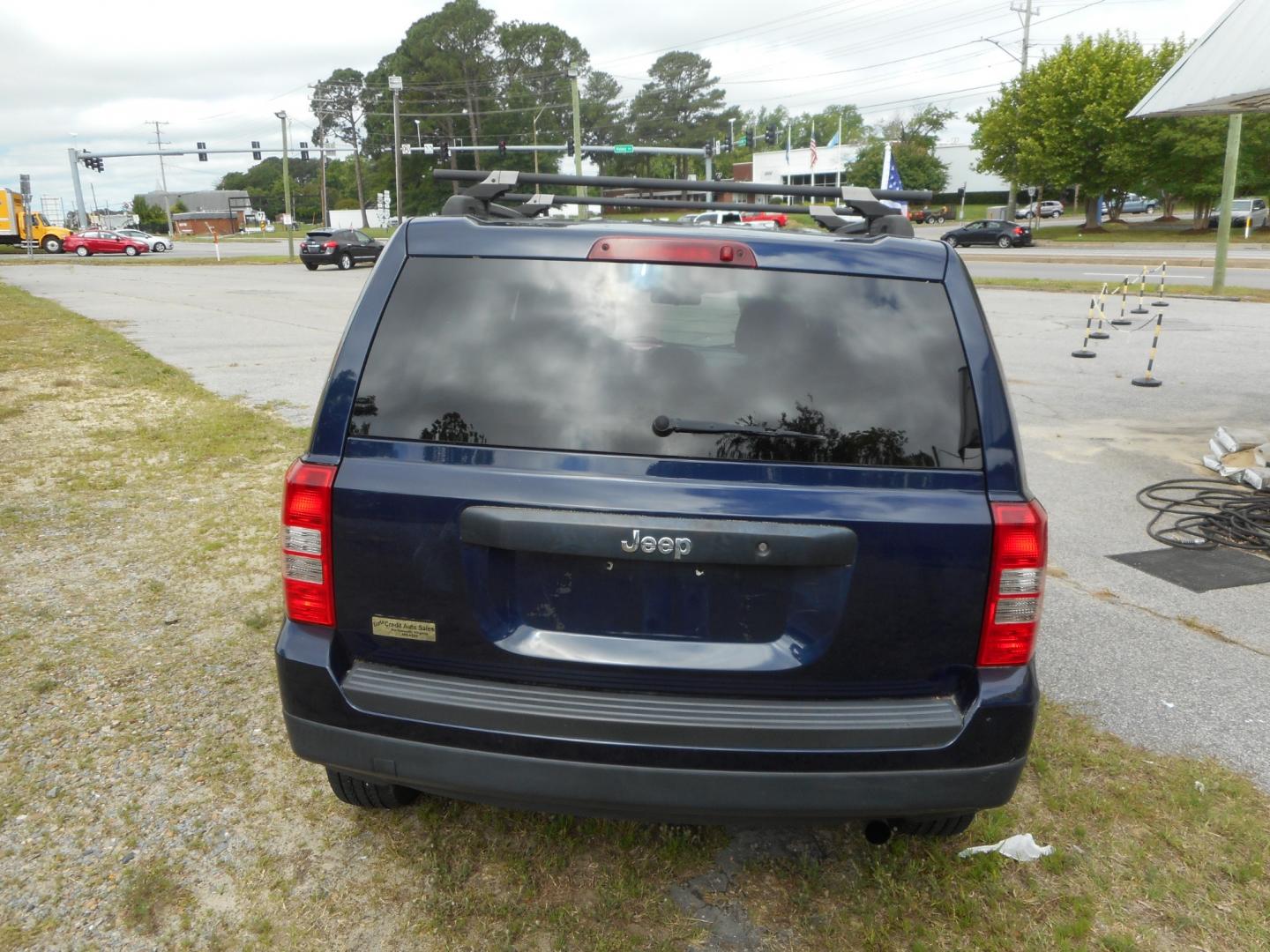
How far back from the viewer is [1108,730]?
12.7ft

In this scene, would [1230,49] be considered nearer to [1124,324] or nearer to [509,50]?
[1124,324]

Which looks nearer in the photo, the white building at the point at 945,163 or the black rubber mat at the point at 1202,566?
the black rubber mat at the point at 1202,566

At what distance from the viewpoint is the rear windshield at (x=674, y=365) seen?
240 cm

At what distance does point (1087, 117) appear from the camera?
166ft

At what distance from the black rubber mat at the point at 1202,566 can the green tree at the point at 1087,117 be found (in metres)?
51.3

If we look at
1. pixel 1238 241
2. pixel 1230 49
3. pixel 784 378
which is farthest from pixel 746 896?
pixel 1238 241

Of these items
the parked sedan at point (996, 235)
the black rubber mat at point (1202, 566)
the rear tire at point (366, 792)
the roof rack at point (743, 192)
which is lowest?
the black rubber mat at point (1202, 566)

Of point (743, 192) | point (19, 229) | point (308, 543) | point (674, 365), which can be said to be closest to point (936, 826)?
point (674, 365)

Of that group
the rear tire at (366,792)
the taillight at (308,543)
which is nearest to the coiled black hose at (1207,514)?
the rear tire at (366,792)

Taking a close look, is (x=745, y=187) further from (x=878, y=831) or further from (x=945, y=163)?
(x=945, y=163)

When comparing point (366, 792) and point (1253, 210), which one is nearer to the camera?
point (366, 792)

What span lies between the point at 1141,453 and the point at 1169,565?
115 inches

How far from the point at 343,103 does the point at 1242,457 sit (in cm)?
10927

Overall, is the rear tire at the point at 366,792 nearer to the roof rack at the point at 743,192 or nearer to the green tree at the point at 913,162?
the roof rack at the point at 743,192
